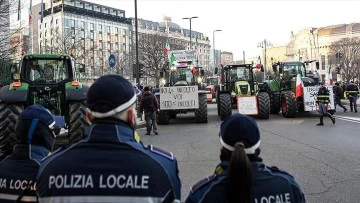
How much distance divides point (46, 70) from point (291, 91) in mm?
12284

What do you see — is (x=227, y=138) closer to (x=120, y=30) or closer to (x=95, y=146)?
(x=95, y=146)

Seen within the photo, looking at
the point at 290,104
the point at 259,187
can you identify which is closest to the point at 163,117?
the point at 290,104

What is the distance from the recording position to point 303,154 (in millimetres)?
9805

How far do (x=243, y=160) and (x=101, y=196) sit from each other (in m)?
0.80

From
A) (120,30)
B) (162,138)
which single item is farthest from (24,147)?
(120,30)

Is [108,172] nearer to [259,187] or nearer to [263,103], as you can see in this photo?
[259,187]

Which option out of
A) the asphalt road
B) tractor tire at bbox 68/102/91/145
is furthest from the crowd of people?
tractor tire at bbox 68/102/91/145

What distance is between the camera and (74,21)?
3802 inches

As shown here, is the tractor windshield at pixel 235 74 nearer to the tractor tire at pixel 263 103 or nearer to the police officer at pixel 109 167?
the tractor tire at pixel 263 103

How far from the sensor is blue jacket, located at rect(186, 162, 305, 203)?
2.38 metres

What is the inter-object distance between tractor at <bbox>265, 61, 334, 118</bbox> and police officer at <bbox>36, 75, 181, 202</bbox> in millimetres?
17218

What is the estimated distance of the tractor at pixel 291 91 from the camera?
19.0 metres

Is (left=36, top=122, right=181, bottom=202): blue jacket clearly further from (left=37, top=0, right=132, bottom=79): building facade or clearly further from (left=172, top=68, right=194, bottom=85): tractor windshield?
(left=37, top=0, right=132, bottom=79): building facade

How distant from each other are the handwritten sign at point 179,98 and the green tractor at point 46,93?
6.64m
